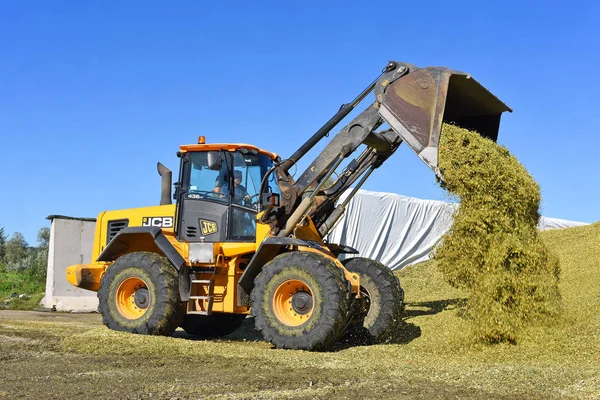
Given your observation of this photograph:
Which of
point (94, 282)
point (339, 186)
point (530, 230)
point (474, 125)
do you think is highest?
point (474, 125)

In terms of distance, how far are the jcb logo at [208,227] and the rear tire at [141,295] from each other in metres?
0.68

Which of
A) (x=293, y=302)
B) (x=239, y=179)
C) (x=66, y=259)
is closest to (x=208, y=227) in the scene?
(x=239, y=179)

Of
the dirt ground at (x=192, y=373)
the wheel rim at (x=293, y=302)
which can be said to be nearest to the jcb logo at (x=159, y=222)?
the dirt ground at (x=192, y=373)

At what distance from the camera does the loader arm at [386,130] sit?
26.5 ft

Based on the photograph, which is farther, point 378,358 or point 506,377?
point 378,358

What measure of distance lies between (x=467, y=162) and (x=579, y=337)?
2189 mm

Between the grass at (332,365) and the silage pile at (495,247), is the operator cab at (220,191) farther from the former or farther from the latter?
the silage pile at (495,247)

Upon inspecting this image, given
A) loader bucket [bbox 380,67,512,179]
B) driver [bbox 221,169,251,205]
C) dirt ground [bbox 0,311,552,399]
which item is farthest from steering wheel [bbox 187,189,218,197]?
loader bucket [bbox 380,67,512,179]

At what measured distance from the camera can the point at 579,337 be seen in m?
7.17

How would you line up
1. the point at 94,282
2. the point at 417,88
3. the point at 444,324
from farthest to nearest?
1. the point at 94,282
2. the point at 444,324
3. the point at 417,88

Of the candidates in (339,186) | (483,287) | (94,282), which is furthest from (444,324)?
(94,282)

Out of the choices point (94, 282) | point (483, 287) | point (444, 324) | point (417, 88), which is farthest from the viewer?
point (94, 282)

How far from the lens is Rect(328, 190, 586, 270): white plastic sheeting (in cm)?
1953

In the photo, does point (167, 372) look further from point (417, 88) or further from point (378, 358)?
point (417, 88)
